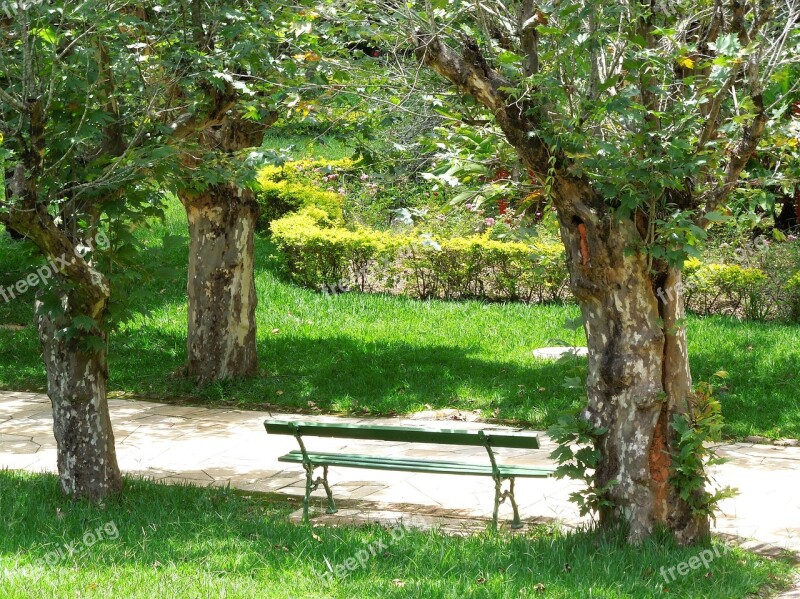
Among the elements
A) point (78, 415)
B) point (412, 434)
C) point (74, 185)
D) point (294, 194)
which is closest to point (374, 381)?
point (412, 434)

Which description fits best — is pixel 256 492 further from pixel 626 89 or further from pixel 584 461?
pixel 626 89

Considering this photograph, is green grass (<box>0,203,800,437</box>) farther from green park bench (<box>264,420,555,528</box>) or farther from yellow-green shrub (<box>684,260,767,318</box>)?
green park bench (<box>264,420,555,528</box>)

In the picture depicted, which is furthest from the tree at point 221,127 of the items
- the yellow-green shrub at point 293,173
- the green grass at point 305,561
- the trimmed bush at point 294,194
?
the yellow-green shrub at point 293,173

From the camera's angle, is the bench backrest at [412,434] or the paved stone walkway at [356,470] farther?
the paved stone walkway at [356,470]

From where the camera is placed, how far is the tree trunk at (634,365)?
5.66m

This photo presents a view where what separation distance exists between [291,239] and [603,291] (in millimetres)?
9355

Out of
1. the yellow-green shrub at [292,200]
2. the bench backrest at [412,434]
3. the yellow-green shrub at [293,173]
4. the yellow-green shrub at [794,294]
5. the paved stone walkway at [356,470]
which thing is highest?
the yellow-green shrub at [293,173]

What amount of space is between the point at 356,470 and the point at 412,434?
190 centimetres

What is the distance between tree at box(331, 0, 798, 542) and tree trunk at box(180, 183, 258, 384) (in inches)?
194

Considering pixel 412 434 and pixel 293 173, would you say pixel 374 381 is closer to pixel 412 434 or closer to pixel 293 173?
pixel 412 434

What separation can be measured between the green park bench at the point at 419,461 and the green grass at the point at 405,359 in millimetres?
2268

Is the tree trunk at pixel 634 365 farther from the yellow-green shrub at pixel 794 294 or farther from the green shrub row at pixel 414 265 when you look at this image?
the green shrub row at pixel 414 265

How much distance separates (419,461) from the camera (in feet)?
22.2

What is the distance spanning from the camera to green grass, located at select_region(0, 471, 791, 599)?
4.95 m
